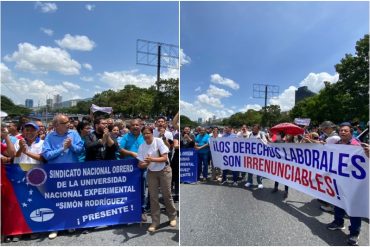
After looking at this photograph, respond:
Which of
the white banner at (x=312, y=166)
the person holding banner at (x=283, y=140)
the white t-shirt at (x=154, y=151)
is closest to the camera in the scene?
the white banner at (x=312, y=166)

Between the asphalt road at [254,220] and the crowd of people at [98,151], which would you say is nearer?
the asphalt road at [254,220]

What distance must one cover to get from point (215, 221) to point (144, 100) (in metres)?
62.3

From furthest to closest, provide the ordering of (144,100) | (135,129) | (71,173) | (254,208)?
(144,100) < (254,208) < (135,129) < (71,173)

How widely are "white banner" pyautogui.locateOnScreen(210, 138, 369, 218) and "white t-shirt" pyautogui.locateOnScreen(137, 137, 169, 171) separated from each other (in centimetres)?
261

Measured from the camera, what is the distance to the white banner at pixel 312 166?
4.18 meters

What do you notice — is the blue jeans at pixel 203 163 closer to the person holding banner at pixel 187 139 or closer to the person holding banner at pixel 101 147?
the person holding banner at pixel 187 139

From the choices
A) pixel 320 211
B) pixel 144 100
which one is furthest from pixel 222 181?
pixel 144 100

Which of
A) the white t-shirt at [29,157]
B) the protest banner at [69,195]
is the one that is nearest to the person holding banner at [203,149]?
the protest banner at [69,195]

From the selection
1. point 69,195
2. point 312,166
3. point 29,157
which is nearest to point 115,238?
point 69,195

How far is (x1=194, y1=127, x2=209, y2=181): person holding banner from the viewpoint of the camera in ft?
27.0

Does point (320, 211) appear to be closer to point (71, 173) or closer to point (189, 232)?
point (189, 232)

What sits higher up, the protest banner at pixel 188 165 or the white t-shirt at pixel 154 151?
the white t-shirt at pixel 154 151

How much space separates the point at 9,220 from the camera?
4.26 meters

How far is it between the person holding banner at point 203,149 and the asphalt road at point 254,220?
1556 millimetres
